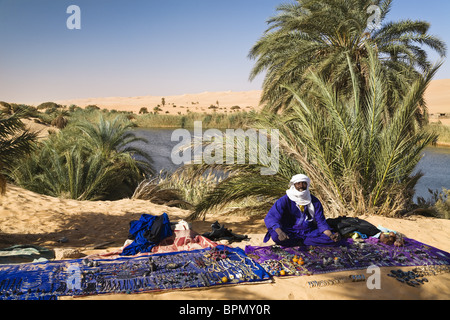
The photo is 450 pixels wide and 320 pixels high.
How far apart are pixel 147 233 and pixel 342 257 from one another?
2.58 m

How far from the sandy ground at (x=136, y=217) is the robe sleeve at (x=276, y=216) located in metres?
0.55

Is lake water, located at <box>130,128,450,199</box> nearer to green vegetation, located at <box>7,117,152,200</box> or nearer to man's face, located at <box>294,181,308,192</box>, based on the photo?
green vegetation, located at <box>7,117,152,200</box>

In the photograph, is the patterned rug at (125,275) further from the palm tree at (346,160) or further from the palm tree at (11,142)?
the palm tree at (11,142)

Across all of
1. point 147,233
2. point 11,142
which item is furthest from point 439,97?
point 11,142

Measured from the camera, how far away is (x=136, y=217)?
8164 mm

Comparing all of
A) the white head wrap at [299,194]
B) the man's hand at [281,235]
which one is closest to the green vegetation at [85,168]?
the white head wrap at [299,194]

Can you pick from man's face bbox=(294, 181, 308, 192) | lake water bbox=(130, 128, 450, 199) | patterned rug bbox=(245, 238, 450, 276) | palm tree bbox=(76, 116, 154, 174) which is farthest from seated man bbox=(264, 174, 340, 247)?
palm tree bbox=(76, 116, 154, 174)

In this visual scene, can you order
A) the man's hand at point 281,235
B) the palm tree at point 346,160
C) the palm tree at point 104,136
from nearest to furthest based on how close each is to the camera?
the man's hand at point 281,235, the palm tree at point 346,160, the palm tree at point 104,136

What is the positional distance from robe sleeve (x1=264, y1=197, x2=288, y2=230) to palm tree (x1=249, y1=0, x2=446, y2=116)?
564cm

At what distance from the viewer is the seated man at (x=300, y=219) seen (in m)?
4.91

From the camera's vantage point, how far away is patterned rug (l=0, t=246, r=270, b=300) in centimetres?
338

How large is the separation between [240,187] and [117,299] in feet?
11.7

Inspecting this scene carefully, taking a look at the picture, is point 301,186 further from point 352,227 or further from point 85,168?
point 85,168
